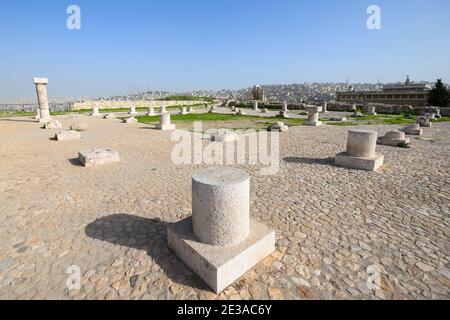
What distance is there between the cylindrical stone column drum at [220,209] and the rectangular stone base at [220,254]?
118mm

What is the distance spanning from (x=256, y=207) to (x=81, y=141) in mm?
10236

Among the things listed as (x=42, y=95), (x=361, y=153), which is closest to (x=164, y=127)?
(x=42, y=95)

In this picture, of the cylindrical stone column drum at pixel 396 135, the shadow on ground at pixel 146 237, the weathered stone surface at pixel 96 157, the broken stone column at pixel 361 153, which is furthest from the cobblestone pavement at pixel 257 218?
the cylindrical stone column drum at pixel 396 135

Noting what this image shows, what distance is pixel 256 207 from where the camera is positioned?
15.5ft

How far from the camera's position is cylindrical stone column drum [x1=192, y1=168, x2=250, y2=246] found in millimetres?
3018

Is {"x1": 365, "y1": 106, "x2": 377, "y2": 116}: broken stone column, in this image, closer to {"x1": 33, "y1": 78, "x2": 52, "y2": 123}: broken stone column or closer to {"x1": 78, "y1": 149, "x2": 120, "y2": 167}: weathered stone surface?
{"x1": 78, "y1": 149, "x2": 120, "y2": 167}: weathered stone surface

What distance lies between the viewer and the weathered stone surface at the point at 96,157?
7.39m

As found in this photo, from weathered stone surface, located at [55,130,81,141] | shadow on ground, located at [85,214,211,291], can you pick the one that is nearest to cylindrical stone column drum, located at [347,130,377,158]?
shadow on ground, located at [85,214,211,291]

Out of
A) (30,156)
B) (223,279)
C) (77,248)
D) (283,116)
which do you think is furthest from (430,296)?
(283,116)

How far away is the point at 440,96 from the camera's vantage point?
119ft

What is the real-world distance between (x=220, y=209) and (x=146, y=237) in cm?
145

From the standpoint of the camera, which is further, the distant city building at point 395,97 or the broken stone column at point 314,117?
the distant city building at point 395,97

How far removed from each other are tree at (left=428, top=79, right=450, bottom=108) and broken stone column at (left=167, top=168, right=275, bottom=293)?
45.6 metres

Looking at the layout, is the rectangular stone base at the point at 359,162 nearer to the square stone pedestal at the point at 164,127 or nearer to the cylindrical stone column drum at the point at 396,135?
the cylindrical stone column drum at the point at 396,135
